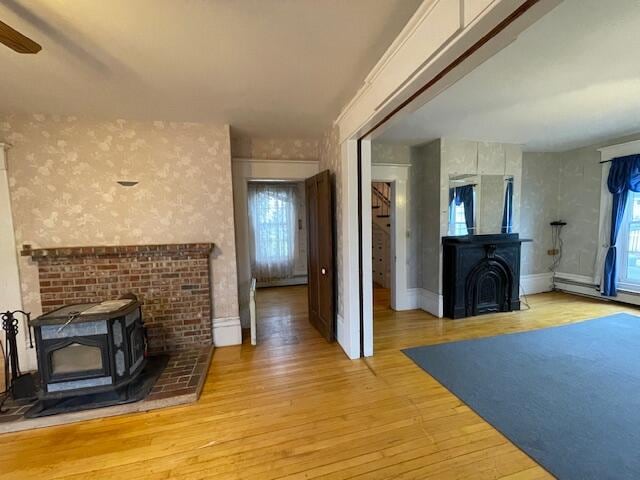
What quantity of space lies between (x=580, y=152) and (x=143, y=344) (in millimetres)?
7098

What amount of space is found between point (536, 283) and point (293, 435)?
5455 millimetres

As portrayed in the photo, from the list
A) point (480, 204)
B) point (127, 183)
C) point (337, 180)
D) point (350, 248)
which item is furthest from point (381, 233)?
point (127, 183)

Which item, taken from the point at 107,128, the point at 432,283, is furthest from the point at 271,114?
the point at 432,283

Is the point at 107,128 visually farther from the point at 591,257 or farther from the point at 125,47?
the point at 591,257

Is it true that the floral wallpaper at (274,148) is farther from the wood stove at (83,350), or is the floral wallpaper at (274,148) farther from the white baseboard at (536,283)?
the white baseboard at (536,283)

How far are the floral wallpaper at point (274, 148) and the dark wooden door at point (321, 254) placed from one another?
1.38 ft

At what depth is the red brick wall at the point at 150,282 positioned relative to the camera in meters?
2.84

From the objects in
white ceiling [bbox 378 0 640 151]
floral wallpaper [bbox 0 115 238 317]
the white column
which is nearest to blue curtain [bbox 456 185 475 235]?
white ceiling [bbox 378 0 640 151]

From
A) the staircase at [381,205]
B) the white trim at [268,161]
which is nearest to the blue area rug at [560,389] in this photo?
the white trim at [268,161]

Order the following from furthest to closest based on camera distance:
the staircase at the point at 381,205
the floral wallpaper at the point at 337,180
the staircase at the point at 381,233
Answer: the staircase at the point at 381,205 → the staircase at the point at 381,233 → the floral wallpaper at the point at 337,180

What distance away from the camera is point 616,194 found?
14.3 ft

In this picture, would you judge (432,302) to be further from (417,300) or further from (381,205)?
(381,205)

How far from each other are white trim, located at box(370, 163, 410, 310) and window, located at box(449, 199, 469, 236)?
66 centimetres

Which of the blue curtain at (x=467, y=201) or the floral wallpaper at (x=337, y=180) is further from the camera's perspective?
the blue curtain at (x=467, y=201)
